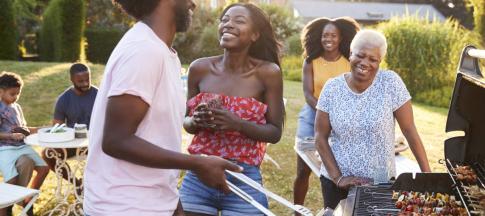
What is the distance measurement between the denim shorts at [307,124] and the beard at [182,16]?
3.27 metres

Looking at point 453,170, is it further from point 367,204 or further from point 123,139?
point 123,139

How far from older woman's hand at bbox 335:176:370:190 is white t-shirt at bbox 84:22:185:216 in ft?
4.47

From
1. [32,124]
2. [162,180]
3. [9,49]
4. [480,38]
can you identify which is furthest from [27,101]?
[480,38]

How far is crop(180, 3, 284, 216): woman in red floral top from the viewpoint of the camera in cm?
289

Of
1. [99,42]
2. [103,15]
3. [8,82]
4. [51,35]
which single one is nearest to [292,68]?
[99,42]

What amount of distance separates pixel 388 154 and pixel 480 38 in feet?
57.9

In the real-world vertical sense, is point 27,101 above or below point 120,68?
below

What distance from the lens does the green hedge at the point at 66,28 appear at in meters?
16.0

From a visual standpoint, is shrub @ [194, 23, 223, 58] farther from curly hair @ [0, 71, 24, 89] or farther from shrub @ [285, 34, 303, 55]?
curly hair @ [0, 71, 24, 89]

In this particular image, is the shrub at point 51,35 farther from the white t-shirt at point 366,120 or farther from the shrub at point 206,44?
the white t-shirt at point 366,120

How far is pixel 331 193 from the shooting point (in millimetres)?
3430

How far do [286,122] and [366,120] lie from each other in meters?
8.91

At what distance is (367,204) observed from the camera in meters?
2.70

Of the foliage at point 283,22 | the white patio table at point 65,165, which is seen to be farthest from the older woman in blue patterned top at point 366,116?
the foliage at point 283,22
